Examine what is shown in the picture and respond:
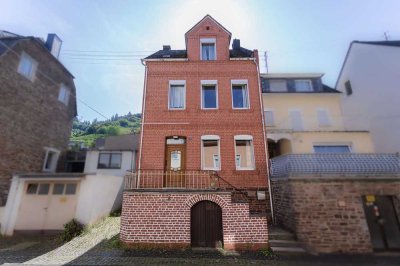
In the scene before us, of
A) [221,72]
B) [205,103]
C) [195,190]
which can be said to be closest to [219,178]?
[195,190]

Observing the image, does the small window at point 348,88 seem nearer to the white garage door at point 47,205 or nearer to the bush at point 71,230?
the white garage door at point 47,205

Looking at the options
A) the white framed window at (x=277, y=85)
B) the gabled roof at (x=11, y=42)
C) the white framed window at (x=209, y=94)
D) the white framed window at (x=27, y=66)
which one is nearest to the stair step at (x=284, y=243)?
the white framed window at (x=209, y=94)

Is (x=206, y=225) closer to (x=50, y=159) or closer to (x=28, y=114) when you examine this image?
(x=28, y=114)

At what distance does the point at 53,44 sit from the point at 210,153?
1836 cm

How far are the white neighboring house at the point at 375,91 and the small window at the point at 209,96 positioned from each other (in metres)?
11.9

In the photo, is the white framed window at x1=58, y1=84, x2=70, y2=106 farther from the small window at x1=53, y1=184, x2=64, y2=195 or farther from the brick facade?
the small window at x1=53, y1=184, x2=64, y2=195

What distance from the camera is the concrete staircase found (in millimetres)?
8102

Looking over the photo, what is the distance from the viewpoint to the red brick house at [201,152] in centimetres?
864

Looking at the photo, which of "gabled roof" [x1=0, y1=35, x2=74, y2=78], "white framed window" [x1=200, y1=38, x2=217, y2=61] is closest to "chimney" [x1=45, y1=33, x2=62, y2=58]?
"gabled roof" [x1=0, y1=35, x2=74, y2=78]

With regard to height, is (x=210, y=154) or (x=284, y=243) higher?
(x=210, y=154)

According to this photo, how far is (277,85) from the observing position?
18.6m

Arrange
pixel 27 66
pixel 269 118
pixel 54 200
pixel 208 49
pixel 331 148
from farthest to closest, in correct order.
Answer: pixel 269 118, pixel 27 66, pixel 331 148, pixel 208 49, pixel 54 200

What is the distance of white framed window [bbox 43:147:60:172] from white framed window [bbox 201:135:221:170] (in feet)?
46.0

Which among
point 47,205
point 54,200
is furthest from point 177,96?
point 47,205
